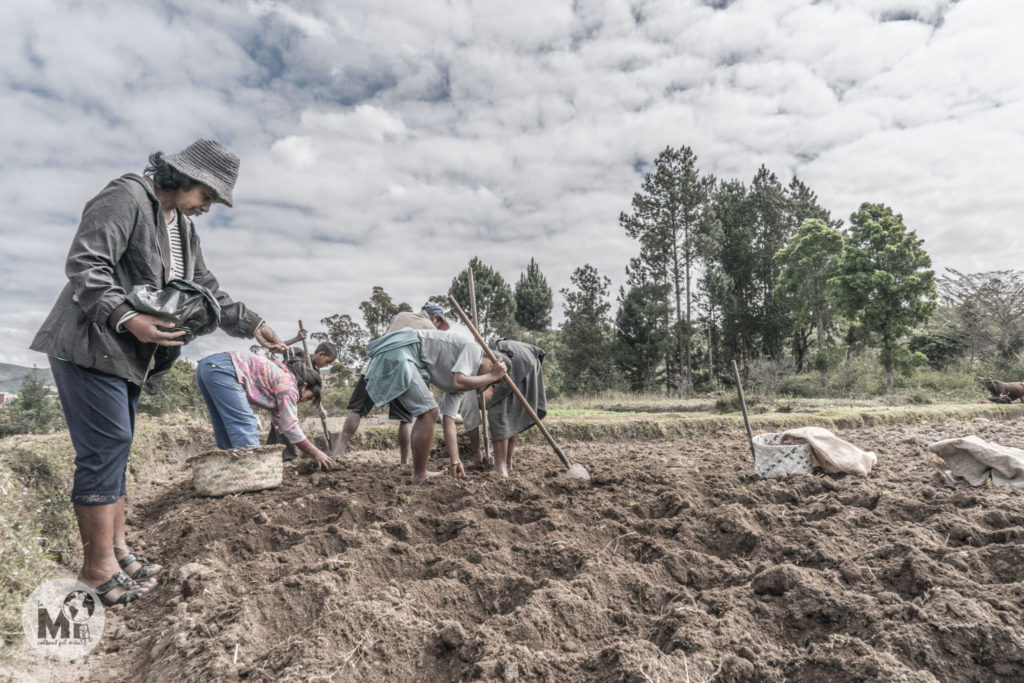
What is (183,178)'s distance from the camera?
260 centimetres

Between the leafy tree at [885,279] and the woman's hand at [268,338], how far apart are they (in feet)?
68.9

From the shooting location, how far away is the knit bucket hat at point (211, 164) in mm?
2590

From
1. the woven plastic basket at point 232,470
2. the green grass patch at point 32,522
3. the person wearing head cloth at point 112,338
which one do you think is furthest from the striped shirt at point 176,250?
the woven plastic basket at point 232,470

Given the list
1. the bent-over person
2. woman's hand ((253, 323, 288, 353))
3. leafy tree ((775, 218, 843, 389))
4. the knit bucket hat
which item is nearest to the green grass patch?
woman's hand ((253, 323, 288, 353))

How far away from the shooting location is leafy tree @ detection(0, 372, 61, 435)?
8.46 m

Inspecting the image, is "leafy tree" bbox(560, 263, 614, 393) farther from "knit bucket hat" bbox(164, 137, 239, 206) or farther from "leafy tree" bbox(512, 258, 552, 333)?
"knit bucket hat" bbox(164, 137, 239, 206)

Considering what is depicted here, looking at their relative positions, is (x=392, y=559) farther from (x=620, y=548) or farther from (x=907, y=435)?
(x=907, y=435)

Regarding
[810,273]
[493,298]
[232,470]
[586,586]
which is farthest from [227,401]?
[810,273]

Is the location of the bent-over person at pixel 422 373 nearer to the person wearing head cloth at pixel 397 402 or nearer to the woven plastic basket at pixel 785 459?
the person wearing head cloth at pixel 397 402

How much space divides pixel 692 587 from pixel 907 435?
239 inches

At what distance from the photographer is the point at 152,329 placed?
2.28m

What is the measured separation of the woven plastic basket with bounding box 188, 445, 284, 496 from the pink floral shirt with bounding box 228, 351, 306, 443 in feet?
1.73

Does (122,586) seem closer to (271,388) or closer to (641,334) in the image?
(271,388)

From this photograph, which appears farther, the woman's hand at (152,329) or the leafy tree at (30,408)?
the leafy tree at (30,408)
